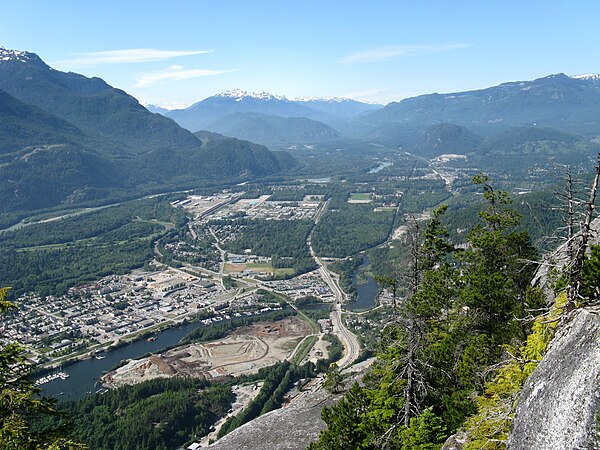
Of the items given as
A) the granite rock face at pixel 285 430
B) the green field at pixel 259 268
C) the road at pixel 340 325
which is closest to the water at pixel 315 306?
the road at pixel 340 325

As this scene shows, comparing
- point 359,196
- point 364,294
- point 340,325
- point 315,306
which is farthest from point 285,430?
point 359,196

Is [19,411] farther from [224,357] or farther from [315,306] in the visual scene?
[315,306]

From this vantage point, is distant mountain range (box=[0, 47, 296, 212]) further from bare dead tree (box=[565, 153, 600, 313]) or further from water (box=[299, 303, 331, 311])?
bare dead tree (box=[565, 153, 600, 313])

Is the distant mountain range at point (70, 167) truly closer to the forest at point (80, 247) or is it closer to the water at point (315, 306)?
the forest at point (80, 247)

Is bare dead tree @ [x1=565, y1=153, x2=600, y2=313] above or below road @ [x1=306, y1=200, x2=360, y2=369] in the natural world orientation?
above

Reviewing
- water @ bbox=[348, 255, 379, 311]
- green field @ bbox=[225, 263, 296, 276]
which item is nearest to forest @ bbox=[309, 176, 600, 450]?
water @ bbox=[348, 255, 379, 311]

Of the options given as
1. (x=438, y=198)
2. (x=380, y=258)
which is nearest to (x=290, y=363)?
(x=380, y=258)
